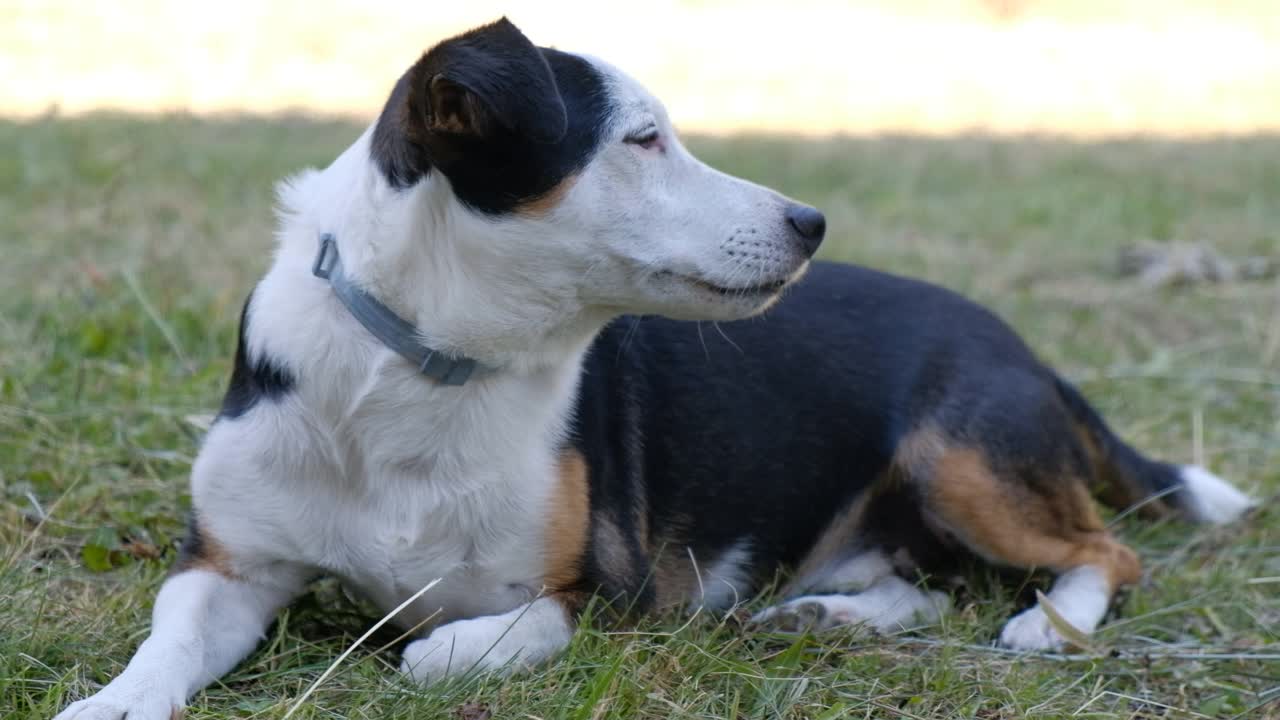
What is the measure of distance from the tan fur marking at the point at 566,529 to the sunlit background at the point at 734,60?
8024mm

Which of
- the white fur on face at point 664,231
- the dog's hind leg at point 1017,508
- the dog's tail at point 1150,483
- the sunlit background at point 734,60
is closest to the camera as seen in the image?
the white fur on face at point 664,231

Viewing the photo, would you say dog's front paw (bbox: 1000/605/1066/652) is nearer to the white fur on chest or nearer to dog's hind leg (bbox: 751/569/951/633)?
dog's hind leg (bbox: 751/569/951/633)

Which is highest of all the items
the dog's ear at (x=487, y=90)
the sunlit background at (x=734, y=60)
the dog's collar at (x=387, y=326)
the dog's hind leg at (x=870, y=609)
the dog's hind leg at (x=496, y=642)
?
the dog's ear at (x=487, y=90)

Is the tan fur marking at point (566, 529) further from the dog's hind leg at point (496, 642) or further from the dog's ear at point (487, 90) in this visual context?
the dog's ear at point (487, 90)

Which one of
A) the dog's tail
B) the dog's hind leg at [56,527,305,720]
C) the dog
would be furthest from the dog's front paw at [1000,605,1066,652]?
the dog's hind leg at [56,527,305,720]

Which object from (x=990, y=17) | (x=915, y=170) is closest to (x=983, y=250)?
(x=915, y=170)

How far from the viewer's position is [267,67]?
42.9 feet

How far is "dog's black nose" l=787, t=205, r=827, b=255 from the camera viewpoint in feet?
9.92

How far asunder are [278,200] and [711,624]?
4.28 ft

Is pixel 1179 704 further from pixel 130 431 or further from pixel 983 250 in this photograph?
pixel 983 250

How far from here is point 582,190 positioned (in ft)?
9.48

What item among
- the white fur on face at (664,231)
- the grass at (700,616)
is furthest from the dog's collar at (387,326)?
the grass at (700,616)

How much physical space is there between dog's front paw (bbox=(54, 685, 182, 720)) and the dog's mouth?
3.94ft

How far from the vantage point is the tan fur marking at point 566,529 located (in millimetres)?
3039
